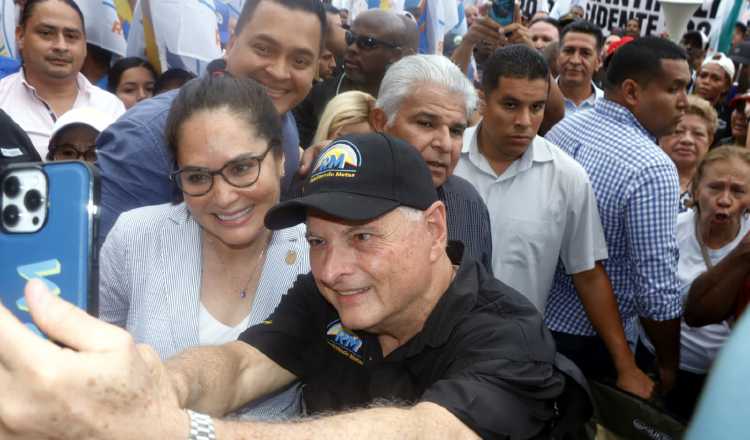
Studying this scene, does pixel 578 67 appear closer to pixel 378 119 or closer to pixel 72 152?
pixel 378 119

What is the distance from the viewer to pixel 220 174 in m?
1.97

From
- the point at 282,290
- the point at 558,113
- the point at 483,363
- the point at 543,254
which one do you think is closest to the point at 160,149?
the point at 282,290

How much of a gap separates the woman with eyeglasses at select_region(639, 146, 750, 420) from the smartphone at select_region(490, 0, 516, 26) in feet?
6.52

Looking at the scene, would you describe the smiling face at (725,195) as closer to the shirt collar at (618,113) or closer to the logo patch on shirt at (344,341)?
the shirt collar at (618,113)

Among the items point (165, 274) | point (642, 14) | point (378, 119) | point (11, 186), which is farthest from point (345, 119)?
point (642, 14)

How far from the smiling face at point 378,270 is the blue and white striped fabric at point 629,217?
1.66m

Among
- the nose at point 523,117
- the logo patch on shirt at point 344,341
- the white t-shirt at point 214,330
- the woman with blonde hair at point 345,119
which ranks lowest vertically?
the white t-shirt at point 214,330

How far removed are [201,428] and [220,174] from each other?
102cm

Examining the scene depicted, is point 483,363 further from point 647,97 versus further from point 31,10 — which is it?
point 31,10

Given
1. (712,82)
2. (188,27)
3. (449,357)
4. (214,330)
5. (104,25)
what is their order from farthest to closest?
(712,82) < (104,25) < (188,27) < (214,330) < (449,357)

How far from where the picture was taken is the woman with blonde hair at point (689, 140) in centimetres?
457

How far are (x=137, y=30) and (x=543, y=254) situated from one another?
3.07 metres

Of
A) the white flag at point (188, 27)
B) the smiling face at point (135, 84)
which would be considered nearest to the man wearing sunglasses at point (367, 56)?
the white flag at point (188, 27)

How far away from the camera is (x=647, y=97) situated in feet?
11.3
